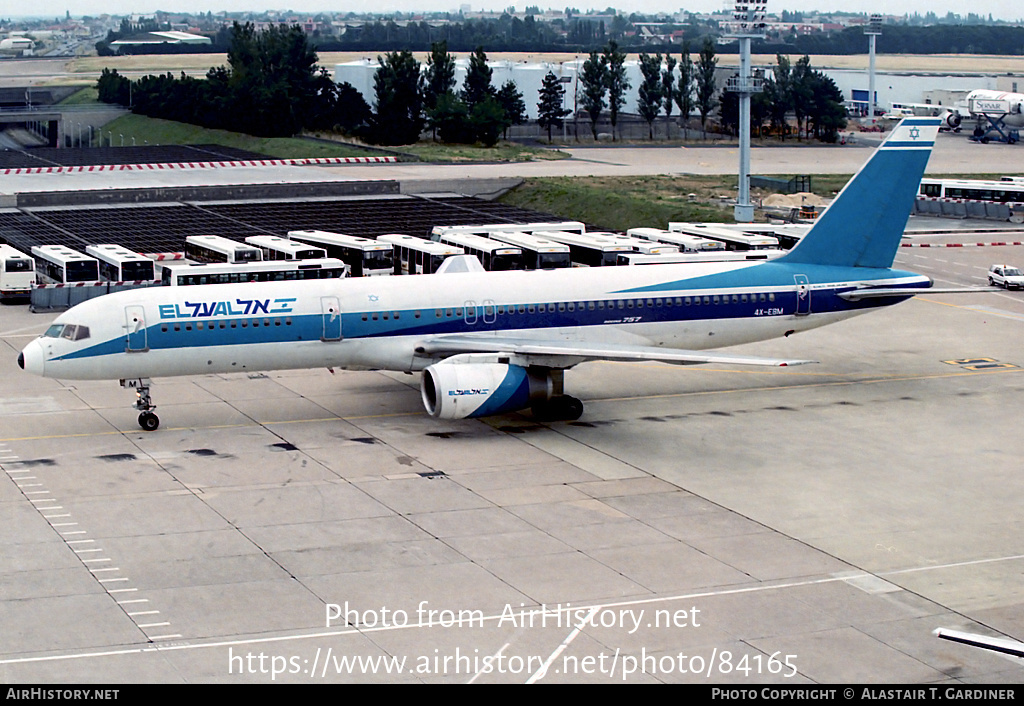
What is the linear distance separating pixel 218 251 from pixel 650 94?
113342mm

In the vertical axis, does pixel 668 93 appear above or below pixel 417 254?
above

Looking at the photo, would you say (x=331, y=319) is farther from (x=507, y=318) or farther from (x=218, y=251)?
(x=218, y=251)

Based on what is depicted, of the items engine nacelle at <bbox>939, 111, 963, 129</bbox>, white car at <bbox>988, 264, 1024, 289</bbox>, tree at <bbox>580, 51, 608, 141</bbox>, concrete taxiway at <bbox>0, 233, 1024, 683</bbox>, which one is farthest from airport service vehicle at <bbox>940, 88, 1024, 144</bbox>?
concrete taxiway at <bbox>0, 233, 1024, 683</bbox>

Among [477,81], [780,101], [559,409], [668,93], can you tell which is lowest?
[559,409]

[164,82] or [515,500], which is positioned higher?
[164,82]

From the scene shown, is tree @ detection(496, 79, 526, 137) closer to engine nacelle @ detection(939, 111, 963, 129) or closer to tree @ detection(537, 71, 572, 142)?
tree @ detection(537, 71, 572, 142)

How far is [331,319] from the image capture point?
44.0 metres

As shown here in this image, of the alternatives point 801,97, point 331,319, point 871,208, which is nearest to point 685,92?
point 801,97

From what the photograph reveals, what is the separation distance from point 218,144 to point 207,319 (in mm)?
111575

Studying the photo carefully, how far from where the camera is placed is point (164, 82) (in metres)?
176

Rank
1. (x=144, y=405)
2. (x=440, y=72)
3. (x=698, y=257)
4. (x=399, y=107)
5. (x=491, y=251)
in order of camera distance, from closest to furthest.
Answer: (x=144, y=405) < (x=698, y=257) < (x=491, y=251) < (x=399, y=107) < (x=440, y=72)

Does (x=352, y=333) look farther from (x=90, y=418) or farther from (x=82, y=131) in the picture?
(x=82, y=131)

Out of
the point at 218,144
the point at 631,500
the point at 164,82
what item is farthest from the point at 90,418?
the point at 164,82

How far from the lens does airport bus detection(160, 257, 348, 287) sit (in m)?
63.8
